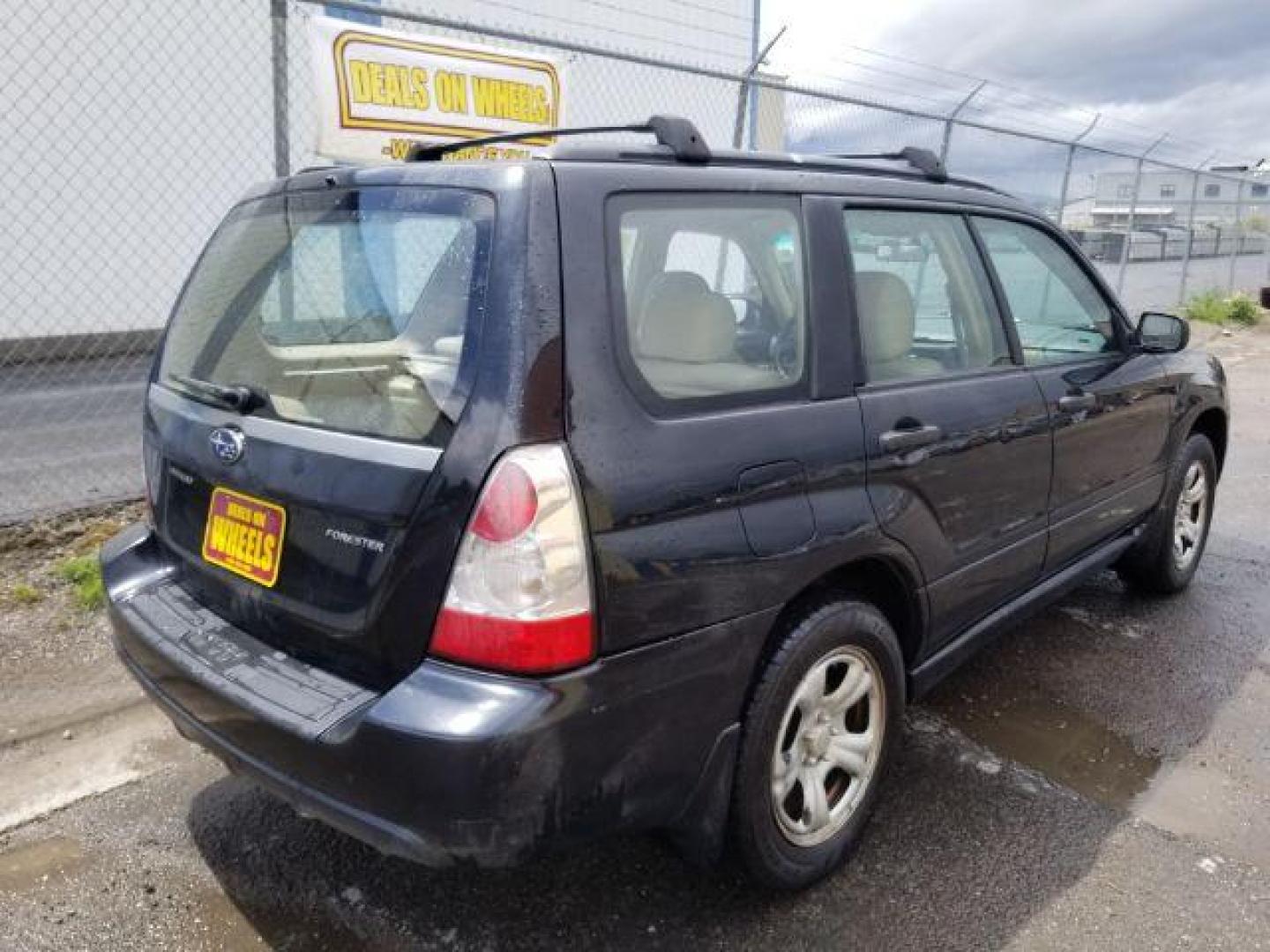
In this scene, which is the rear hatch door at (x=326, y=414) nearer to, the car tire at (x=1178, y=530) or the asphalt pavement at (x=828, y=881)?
the asphalt pavement at (x=828, y=881)

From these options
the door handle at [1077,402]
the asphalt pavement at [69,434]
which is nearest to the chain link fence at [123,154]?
the asphalt pavement at [69,434]

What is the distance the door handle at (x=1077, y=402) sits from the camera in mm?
3211

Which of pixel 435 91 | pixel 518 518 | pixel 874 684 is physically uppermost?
pixel 435 91

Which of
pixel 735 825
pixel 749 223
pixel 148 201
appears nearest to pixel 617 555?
pixel 735 825

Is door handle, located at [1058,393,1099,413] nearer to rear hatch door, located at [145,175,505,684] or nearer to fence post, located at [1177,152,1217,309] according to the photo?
rear hatch door, located at [145,175,505,684]

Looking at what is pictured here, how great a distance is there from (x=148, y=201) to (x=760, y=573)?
29.4 feet

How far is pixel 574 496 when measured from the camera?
181cm

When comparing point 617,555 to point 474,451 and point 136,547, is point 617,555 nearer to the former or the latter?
point 474,451

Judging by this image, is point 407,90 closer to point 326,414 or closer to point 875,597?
point 326,414

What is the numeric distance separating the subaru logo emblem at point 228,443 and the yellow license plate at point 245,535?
0.08 meters

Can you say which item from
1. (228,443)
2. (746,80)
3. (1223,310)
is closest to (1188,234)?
(1223,310)

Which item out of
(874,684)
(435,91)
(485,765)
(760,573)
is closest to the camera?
(485,765)

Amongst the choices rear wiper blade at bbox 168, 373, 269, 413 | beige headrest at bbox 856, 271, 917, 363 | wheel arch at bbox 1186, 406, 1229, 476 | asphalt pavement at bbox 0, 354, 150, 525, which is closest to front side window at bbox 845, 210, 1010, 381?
beige headrest at bbox 856, 271, 917, 363

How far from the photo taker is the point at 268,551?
211 cm
